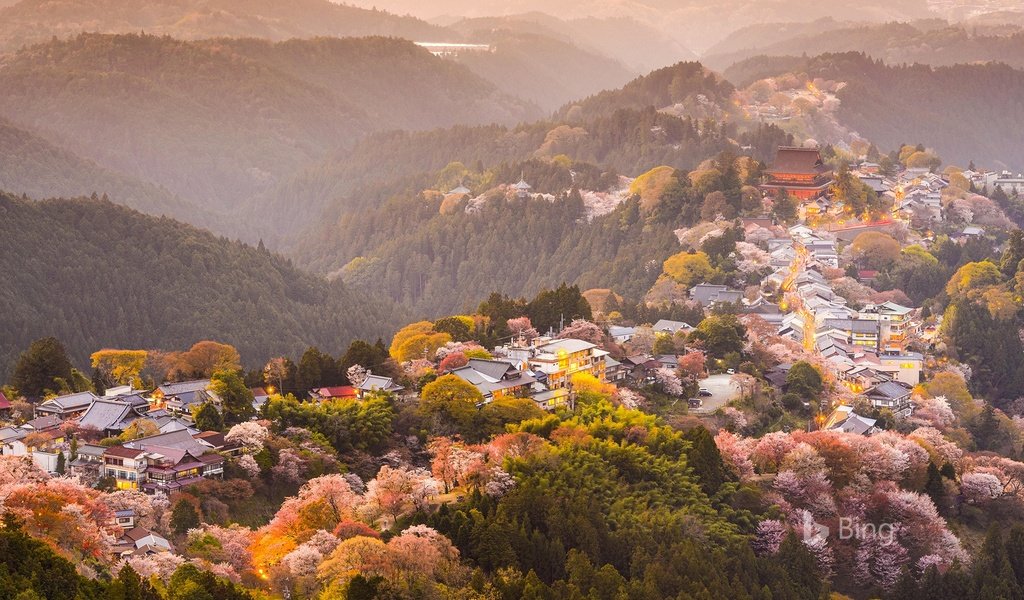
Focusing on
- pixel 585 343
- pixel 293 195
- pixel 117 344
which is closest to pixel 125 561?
pixel 585 343

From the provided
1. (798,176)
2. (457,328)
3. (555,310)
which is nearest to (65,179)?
(798,176)

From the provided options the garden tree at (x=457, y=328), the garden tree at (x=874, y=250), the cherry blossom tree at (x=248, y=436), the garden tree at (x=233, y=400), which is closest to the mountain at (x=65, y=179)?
the garden tree at (x=874, y=250)

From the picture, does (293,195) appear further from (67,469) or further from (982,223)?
(67,469)

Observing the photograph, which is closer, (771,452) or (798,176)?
(771,452)

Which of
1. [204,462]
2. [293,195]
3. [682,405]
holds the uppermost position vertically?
[204,462]

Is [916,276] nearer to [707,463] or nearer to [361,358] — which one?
[707,463]

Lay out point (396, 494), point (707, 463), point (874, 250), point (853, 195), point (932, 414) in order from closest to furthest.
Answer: point (396, 494) → point (707, 463) → point (932, 414) → point (874, 250) → point (853, 195)

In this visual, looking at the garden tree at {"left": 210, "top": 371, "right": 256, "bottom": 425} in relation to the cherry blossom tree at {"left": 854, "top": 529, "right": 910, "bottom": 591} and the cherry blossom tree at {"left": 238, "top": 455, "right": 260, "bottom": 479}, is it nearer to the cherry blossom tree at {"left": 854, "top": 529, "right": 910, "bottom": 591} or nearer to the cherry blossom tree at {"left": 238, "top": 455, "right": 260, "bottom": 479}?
the cherry blossom tree at {"left": 238, "top": 455, "right": 260, "bottom": 479}
